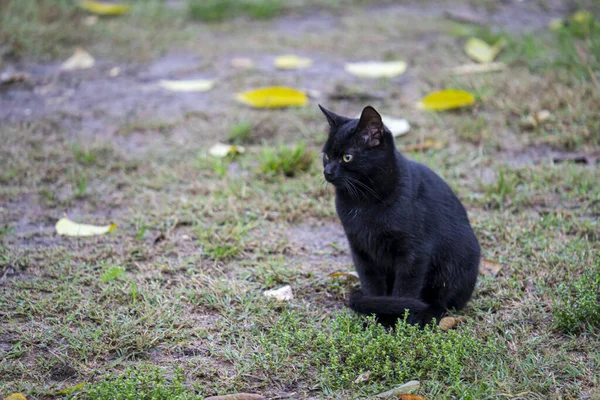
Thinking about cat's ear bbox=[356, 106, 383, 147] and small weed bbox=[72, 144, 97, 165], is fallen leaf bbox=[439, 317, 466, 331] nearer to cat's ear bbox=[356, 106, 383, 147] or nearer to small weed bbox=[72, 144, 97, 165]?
cat's ear bbox=[356, 106, 383, 147]

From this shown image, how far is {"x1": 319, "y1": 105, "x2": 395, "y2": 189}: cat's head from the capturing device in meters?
2.68

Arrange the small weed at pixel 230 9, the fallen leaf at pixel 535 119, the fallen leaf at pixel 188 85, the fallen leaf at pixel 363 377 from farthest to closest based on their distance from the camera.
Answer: the small weed at pixel 230 9 → the fallen leaf at pixel 188 85 → the fallen leaf at pixel 535 119 → the fallen leaf at pixel 363 377

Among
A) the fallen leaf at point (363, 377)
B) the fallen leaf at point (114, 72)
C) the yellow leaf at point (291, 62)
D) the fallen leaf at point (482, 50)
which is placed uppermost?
the fallen leaf at point (482, 50)

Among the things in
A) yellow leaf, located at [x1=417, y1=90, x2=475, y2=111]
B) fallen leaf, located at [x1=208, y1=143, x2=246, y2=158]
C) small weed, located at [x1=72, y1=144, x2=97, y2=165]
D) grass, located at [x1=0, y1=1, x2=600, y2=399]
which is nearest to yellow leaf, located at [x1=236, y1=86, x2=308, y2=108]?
grass, located at [x1=0, y1=1, x2=600, y2=399]

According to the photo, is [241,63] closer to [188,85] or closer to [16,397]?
[188,85]

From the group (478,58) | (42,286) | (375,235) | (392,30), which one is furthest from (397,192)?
(392,30)

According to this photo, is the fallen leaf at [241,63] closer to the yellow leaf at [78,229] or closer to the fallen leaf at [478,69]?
the fallen leaf at [478,69]

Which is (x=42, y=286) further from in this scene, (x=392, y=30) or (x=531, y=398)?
(x=392, y=30)

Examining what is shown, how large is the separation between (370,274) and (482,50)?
362cm

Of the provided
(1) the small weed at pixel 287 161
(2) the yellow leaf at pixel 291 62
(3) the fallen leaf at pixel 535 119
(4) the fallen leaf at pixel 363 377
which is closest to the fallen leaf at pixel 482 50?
(3) the fallen leaf at pixel 535 119

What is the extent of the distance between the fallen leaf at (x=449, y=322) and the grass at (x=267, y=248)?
0.10m

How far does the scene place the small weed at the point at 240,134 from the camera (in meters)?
4.51

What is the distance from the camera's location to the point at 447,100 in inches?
187

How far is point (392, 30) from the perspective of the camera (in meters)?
6.55
